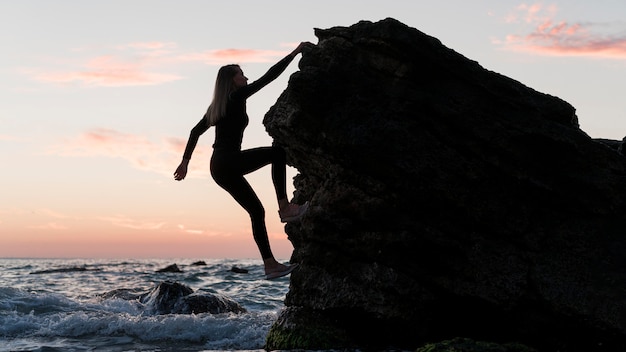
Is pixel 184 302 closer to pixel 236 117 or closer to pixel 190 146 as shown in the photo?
pixel 190 146

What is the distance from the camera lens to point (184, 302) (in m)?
17.4

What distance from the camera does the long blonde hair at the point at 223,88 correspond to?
34.0ft

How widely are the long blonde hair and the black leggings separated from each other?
0.62 metres

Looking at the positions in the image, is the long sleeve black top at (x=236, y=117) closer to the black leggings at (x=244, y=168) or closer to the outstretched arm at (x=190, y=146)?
the black leggings at (x=244, y=168)

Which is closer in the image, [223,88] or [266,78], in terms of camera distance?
[266,78]

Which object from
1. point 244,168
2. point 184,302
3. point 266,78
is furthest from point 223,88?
point 184,302

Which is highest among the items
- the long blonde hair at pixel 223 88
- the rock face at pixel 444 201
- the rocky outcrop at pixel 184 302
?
the long blonde hair at pixel 223 88

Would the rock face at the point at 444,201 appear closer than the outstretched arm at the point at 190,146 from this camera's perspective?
Yes

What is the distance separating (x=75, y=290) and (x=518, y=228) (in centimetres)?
2163

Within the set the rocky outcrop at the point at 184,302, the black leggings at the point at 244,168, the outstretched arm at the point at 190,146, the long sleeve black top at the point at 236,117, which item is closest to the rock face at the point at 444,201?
the long sleeve black top at the point at 236,117

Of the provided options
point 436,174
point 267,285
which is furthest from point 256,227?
point 267,285

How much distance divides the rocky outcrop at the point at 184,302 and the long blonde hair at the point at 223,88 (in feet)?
26.1

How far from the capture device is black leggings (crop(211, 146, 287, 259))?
10.4 meters

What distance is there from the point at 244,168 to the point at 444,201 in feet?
10.5
